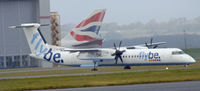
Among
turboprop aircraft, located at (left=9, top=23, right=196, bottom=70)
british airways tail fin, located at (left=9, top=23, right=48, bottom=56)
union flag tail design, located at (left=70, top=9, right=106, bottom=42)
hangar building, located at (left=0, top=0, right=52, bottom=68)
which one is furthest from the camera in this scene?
hangar building, located at (left=0, top=0, right=52, bottom=68)

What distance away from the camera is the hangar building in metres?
77.1

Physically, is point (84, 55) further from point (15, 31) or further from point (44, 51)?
point (15, 31)

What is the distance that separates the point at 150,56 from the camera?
53.4 meters

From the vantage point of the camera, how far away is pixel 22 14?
77562 millimetres

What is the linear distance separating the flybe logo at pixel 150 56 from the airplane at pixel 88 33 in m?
10.9

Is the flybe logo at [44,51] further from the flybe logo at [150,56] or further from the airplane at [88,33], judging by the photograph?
the flybe logo at [150,56]

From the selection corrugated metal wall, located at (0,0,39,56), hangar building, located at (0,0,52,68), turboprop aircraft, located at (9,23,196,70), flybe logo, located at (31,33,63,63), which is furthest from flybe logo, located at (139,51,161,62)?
corrugated metal wall, located at (0,0,39,56)

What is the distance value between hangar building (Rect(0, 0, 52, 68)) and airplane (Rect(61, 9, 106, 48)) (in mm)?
13324

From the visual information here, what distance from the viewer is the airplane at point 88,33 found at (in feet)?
205

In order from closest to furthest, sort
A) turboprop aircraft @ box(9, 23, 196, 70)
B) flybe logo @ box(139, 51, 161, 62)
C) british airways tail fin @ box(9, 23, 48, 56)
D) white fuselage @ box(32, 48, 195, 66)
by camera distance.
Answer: white fuselage @ box(32, 48, 195, 66) < flybe logo @ box(139, 51, 161, 62) < turboprop aircraft @ box(9, 23, 196, 70) < british airways tail fin @ box(9, 23, 48, 56)

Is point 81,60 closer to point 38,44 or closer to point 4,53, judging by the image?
point 38,44

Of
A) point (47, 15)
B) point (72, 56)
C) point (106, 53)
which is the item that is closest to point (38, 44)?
point (72, 56)

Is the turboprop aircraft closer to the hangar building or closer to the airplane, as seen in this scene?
the airplane

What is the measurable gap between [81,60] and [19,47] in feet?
78.9
